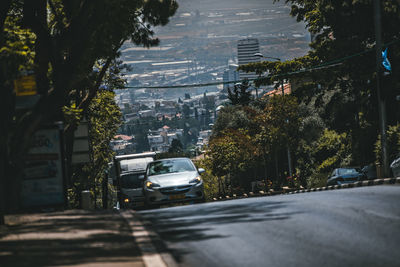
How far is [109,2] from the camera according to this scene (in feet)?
56.4

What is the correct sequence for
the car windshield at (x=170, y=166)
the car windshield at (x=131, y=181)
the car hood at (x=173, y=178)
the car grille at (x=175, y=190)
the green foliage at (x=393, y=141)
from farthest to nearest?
the green foliage at (x=393, y=141), the car windshield at (x=131, y=181), the car windshield at (x=170, y=166), the car hood at (x=173, y=178), the car grille at (x=175, y=190)

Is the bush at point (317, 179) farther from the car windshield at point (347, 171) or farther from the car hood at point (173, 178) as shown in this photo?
the car hood at point (173, 178)

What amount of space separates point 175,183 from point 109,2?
5217mm

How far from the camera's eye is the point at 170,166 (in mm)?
19906

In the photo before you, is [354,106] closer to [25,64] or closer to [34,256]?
[25,64]

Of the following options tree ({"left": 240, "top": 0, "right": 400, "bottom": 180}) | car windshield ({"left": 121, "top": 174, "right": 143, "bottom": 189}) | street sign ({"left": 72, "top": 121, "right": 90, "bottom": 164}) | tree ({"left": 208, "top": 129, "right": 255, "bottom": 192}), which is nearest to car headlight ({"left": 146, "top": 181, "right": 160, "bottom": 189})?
street sign ({"left": 72, "top": 121, "right": 90, "bottom": 164})

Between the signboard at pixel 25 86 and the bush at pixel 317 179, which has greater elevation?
the signboard at pixel 25 86

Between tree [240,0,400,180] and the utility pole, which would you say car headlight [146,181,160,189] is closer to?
the utility pole

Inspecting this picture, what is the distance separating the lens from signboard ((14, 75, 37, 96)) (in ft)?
51.8

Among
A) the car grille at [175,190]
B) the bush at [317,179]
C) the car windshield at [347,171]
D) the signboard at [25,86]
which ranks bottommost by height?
the bush at [317,179]

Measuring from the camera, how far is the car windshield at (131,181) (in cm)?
3200

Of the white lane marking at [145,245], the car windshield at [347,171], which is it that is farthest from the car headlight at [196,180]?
the car windshield at [347,171]

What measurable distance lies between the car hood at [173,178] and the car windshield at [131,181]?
12931mm

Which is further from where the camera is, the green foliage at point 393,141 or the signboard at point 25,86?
the green foliage at point 393,141
